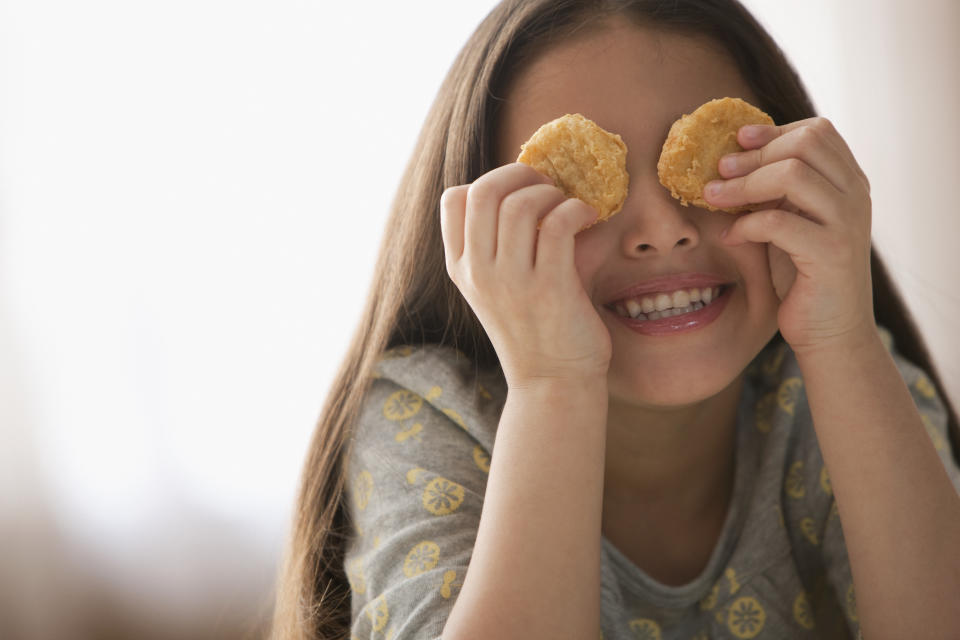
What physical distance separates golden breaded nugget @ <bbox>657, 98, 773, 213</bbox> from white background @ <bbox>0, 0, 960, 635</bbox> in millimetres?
1272

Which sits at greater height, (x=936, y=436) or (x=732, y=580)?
(x=936, y=436)

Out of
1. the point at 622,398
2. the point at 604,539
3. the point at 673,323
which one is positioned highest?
the point at 673,323

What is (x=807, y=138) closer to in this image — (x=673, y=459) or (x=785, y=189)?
(x=785, y=189)

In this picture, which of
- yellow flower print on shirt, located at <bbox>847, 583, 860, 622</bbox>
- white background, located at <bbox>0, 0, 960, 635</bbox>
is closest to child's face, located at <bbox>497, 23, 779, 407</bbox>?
yellow flower print on shirt, located at <bbox>847, 583, 860, 622</bbox>

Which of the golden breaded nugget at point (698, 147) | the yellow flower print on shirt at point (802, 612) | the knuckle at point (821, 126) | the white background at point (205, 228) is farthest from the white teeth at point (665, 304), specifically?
the white background at point (205, 228)

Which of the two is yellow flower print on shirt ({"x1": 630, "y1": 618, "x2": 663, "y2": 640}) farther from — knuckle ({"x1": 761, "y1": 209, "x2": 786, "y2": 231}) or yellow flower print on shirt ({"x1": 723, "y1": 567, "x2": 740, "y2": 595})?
knuckle ({"x1": 761, "y1": 209, "x2": 786, "y2": 231})

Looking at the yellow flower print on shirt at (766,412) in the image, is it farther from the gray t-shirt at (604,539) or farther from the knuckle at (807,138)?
the knuckle at (807,138)

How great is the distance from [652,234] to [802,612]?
57 centimetres

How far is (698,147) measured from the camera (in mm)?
933

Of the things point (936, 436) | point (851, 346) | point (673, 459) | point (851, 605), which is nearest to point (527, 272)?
point (851, 346)

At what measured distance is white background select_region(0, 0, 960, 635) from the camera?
2.13 metres

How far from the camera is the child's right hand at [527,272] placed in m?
0.89

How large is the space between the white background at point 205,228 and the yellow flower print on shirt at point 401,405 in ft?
3.22

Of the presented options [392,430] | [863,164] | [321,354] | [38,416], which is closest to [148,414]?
[38,416]
